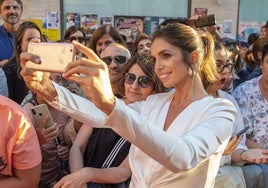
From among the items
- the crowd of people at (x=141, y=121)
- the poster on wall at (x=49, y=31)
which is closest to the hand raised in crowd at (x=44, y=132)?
the crowd of people at (x=141, y=121)

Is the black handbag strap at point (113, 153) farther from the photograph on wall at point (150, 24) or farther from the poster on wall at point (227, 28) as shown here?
the poster on wall at point (227, 28)

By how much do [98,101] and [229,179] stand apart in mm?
1600

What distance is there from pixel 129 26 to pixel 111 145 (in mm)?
5087

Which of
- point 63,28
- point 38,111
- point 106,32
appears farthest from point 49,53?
point 63,28

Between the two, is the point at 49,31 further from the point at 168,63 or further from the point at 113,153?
the point at 168,63

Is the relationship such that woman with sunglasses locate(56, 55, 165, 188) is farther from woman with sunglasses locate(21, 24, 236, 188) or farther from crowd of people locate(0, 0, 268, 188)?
woman with sunglasses locate(21, 24, 236, 188)

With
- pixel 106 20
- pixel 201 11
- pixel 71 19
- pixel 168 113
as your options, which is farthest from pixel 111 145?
pixel 201 11

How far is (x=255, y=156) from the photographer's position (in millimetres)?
2705

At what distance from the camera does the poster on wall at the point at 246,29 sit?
8.32 meters

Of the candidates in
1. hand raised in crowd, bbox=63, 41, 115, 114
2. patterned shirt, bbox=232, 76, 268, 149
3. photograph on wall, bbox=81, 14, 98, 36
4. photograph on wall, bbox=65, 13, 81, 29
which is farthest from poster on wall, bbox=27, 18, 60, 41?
hand raised in crowd, bbox=63, 41, 115, 114

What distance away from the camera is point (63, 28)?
6.76 m

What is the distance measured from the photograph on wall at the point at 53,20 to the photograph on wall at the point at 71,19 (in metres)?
0.18

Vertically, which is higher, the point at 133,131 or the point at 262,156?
the point at 133,131

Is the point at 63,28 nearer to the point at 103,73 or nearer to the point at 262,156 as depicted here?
the point at 262,156
